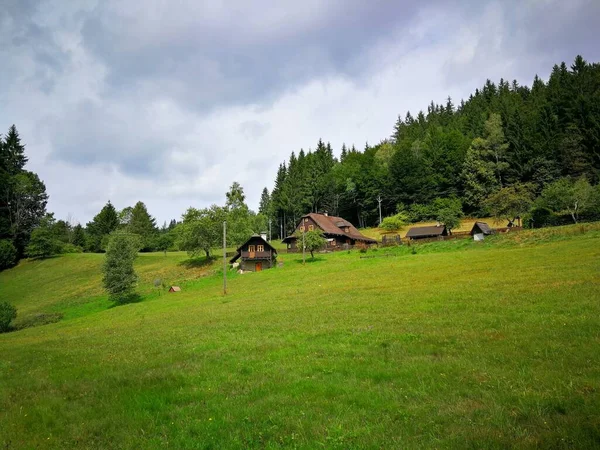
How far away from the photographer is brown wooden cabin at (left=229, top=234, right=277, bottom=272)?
6762 centimetres

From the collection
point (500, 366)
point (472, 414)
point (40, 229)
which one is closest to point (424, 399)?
point (472, 414)

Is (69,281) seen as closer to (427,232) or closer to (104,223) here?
(104,223)

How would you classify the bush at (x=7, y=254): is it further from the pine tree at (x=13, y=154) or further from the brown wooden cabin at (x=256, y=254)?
the brown wooden cabin at (x=256, y=254)

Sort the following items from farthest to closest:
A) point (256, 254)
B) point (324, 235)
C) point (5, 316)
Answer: point (324, 235) → point (256, 254) → point (5, 316)

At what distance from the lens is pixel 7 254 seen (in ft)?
267

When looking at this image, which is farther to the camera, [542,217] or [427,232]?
[427,232]

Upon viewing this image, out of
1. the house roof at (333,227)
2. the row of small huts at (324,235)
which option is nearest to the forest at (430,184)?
the row of small huts at (324,235)

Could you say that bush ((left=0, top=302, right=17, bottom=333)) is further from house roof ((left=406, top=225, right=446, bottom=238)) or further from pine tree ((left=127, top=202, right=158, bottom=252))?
pine tree ((left=127, top=202, right=158, bottom=252))

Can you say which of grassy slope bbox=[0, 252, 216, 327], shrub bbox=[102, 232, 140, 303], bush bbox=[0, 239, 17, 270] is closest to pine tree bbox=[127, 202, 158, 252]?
grassy slope bbox=[0, 252, 216, 327]

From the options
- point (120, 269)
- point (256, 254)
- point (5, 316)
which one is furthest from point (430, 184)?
point (5, 316)

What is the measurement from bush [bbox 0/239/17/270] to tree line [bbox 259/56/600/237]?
73923 mm

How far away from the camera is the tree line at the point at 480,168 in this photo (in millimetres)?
82250

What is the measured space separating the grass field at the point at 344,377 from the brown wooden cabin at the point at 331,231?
179 feet

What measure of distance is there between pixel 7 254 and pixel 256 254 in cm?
5925
